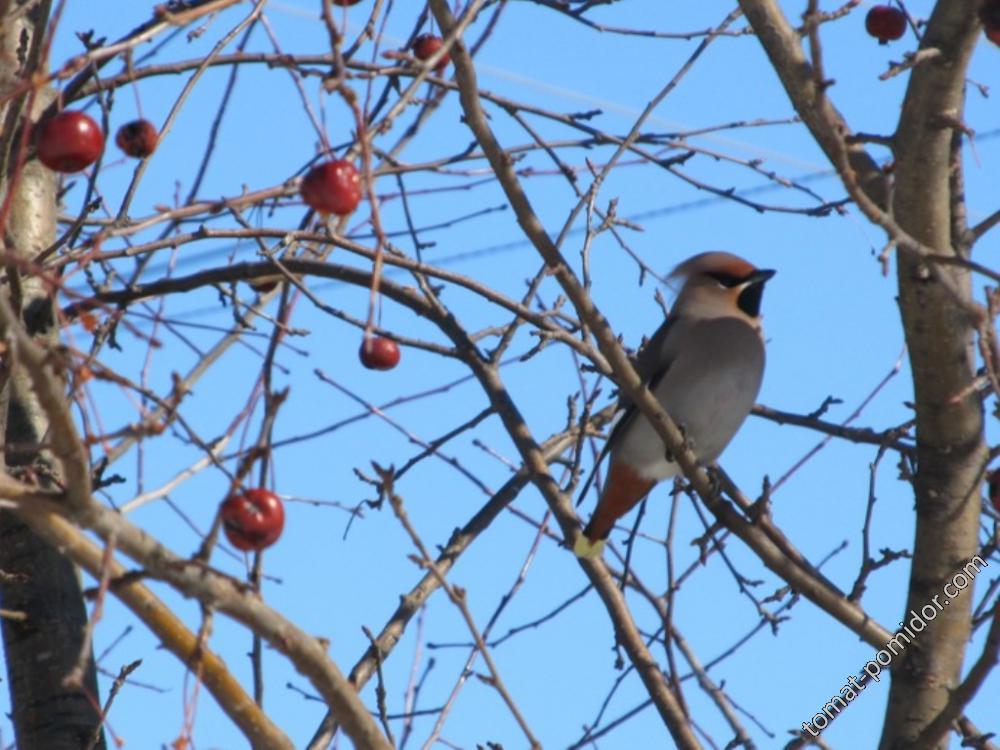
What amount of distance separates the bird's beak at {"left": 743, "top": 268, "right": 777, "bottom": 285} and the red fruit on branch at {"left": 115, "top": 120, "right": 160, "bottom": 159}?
2.52 m

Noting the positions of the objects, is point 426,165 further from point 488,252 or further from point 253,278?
point 488,252

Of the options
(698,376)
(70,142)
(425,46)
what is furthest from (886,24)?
(70,142)

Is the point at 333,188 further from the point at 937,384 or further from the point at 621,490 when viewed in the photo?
the point at 621,490

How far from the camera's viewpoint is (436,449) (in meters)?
3.65

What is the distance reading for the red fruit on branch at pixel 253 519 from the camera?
6.65ft

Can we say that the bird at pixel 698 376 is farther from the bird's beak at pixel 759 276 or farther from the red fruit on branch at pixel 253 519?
the red fruit on branch at pixel 253 519

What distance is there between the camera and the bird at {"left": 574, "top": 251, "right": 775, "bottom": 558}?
14.7 feet

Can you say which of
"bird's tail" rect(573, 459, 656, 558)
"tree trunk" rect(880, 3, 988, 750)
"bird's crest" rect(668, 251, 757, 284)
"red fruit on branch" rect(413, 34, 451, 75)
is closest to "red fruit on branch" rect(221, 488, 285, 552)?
"tree trunk" rect(880, 3, 988, 750)

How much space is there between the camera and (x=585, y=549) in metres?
3.34

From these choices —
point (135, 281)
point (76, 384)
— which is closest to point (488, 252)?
point (135, 281)

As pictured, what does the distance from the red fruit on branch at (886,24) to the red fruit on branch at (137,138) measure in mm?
1643

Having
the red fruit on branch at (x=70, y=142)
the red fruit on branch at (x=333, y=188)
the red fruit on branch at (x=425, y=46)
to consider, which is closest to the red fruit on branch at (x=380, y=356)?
the red fruit on branch at (x=425, y=46)

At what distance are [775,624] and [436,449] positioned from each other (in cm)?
87

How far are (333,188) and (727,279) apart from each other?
9.84 feet
